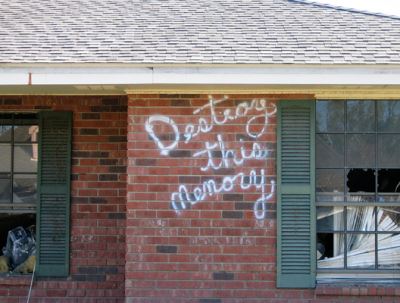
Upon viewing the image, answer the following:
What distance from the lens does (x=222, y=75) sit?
600 cm

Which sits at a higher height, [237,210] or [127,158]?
[127,158]

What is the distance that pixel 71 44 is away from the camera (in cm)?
666

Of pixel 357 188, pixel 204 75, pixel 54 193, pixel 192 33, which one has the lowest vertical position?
pixel 54 193

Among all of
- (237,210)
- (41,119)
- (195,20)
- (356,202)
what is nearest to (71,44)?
(41,119)

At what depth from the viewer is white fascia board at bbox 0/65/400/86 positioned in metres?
5.99

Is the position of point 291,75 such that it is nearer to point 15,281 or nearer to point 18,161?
point 18,161

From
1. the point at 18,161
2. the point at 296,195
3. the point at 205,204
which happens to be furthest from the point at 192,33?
the point at 18,161

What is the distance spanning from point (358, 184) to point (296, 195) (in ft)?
2.28

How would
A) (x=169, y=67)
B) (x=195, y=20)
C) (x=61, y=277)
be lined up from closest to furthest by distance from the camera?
1. (x=169, y=67)
2. (x=61, y=277)
3. (x=195, y=20)

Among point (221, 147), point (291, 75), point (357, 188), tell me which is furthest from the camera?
point (357, 188)

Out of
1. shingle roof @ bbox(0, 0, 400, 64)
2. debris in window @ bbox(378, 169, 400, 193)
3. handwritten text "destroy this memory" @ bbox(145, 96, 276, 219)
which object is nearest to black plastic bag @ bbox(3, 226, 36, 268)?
handwritten text "destroy this memory" @ bbox(145, 96, 276, 219)

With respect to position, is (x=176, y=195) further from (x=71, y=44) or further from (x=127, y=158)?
(x=71, y=44)

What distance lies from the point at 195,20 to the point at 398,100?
2509mm

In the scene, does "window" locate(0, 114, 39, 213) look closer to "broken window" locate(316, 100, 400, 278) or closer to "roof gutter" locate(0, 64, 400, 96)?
"roof gutter" locate(0, 64, 400, 96)
